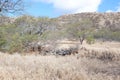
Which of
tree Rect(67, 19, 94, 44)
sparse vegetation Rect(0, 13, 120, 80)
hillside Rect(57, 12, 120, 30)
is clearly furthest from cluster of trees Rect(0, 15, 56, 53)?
hillside Rect(57, 12, 120, 30)

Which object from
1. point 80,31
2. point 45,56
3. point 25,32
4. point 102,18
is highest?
point 102,18

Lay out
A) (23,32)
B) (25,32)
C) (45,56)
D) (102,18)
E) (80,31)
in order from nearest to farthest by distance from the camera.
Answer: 1. (45,56)
2. (23,32)
3. (25,32)
4. (80,31)
5. (102,18)

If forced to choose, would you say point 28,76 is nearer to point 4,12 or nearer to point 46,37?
point 4,12

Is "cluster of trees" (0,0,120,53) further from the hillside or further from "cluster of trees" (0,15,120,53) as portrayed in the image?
the hillside

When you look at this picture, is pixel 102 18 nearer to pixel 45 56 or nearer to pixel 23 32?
pixel 23 32

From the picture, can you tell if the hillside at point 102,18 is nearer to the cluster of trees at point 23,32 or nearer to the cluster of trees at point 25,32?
the cluster of trees at point 25,32

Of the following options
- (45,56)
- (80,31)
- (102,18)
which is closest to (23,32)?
(45,56)

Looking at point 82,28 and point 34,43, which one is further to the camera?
point 82,28

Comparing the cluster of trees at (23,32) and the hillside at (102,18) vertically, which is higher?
the hillside at (102,18)

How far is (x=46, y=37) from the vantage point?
28.9m

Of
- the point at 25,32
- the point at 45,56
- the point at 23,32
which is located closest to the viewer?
the point at 45,56

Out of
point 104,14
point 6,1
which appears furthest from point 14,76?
point 104,14

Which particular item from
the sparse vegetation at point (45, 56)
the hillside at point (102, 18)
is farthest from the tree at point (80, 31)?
the hillside at point (102, 18)

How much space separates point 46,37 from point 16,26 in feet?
10.8
